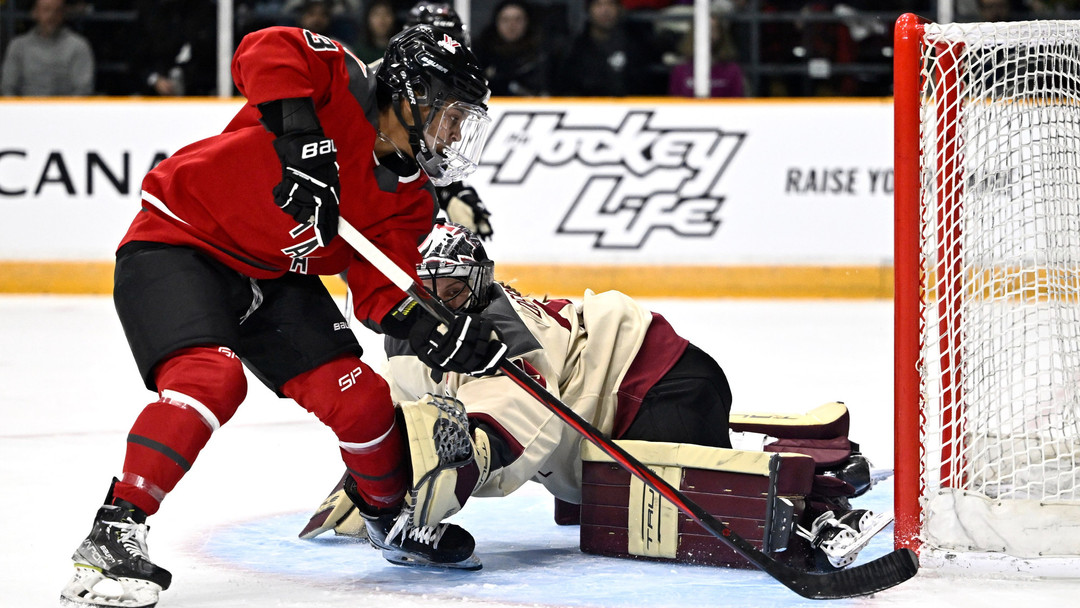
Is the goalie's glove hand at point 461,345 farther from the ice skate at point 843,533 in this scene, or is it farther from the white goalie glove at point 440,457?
the ice skate at point 843,533

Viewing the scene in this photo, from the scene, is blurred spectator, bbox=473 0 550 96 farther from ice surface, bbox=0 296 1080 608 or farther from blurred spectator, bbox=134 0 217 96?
ice surface, bbox=0 296 1080 608

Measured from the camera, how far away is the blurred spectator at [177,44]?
7379mm

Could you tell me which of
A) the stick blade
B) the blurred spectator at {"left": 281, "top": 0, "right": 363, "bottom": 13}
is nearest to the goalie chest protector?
the stick blade

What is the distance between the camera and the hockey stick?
2.39 metres

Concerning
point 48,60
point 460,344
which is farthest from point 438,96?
point 48,60

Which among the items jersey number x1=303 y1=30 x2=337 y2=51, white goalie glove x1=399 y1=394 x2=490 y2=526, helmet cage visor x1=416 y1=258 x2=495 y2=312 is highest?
jersey number x1=303 y1=30 x2=337 y2=51

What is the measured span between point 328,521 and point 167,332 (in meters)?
0.58

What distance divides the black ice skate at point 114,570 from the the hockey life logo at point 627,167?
16.0 ft

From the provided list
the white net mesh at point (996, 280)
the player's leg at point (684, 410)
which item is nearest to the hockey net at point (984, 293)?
the white net mesh at point (996, 280)

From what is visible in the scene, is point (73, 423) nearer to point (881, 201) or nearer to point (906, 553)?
point (906, 553)

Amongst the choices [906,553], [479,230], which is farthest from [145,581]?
[479,230]

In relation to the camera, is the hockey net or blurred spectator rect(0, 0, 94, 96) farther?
blurred spectator rect(0, 0, 94, 96)

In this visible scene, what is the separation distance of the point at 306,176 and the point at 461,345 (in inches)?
15.2

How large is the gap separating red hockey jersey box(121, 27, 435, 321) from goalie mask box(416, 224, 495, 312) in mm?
178
